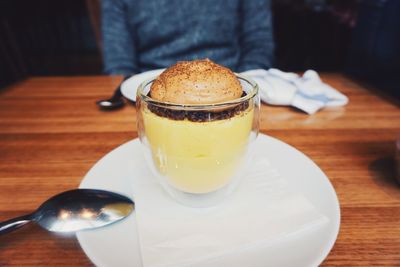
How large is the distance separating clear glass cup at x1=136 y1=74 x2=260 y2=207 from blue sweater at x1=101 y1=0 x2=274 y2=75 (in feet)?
2.81

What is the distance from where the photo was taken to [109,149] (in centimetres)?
63

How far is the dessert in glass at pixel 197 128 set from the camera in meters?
0.42

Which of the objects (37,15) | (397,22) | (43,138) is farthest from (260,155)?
(37,15)

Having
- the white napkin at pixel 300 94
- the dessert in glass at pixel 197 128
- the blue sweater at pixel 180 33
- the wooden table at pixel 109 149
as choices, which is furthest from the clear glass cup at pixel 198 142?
the blue sweater at pixel 180 33

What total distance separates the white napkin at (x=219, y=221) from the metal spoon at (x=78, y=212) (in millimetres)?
31

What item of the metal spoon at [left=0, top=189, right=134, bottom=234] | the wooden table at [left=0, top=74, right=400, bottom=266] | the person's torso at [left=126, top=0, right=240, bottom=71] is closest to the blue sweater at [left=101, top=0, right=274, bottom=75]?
the person's torso at [left=126, top=0, right=240, bottom=71]

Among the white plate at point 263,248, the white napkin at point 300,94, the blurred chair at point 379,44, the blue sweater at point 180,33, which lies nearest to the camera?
the white plate at point 263,248

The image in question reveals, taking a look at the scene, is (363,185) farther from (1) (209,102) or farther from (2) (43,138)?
(2) (43,138)

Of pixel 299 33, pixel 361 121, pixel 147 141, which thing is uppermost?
pixel 147 141

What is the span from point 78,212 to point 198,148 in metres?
0.19

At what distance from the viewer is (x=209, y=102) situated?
1.43ft

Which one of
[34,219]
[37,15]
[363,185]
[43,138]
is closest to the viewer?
[34,219]

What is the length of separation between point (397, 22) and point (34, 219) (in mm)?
1641

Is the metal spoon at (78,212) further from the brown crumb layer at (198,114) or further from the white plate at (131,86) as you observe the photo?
the white plate at (131,86)
